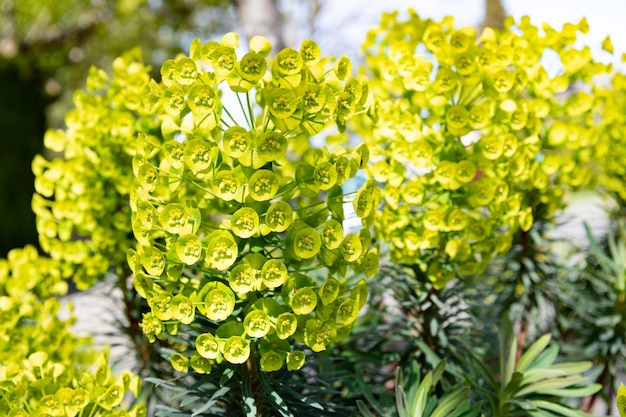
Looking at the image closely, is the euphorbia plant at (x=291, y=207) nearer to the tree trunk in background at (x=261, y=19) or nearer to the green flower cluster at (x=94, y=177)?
the green flower cluster at (x=94, y=177)

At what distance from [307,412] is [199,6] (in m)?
7.74

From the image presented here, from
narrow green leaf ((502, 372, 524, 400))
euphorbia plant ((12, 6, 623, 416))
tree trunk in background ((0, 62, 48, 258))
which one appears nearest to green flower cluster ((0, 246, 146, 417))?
euphorbia plant ((12, 6, 623, 416))

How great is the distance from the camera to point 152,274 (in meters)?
0.73

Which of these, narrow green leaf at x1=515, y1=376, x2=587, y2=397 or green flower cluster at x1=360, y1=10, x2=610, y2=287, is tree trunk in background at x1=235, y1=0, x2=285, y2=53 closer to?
green flower cluster at x1=360, y1=10, x2=610, y2=287

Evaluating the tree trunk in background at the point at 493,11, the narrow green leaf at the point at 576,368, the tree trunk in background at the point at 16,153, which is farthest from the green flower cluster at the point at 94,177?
the tree trunk in background at the point at 493,11

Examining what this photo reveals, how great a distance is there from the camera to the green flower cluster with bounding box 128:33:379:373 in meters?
0.69

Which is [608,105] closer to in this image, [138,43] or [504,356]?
[504,356]

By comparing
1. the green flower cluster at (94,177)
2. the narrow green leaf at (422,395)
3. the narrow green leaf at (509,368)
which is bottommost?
the narrow green leaf at (509,368)

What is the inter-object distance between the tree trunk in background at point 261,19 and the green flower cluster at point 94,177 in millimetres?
3771

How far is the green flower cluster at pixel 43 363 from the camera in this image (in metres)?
0.78

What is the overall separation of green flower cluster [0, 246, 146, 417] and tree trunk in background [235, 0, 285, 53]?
12.8 feet

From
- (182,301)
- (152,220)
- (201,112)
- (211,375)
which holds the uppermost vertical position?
(201,112)

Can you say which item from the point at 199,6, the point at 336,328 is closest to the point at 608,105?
the point at 336,328

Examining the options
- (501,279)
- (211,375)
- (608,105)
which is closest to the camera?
(211,375)
